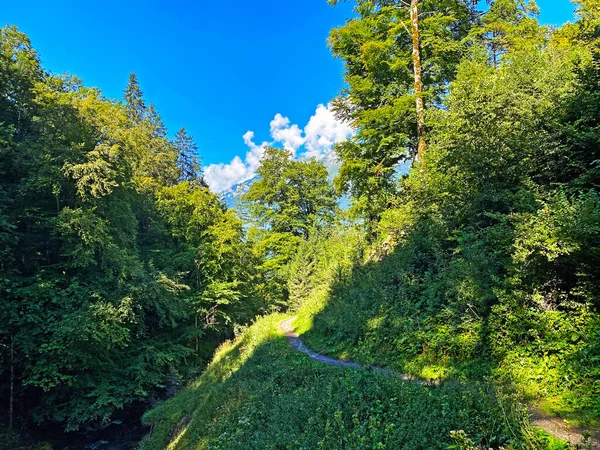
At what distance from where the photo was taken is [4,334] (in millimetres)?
13820

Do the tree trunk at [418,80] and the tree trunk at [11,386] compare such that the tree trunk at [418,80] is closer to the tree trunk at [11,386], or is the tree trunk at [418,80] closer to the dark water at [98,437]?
the dark water at [98,437]

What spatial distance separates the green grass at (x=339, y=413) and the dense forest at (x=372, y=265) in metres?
0.04

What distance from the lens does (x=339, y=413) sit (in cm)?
538

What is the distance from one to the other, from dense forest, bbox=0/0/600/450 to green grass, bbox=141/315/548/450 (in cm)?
4

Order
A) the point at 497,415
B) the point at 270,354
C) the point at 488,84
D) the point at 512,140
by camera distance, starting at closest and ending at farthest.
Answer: the point at 497,415
the point at 512,140
the point at 488,84
the point at 270,354

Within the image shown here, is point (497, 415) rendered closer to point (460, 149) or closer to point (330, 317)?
point (460, 149)

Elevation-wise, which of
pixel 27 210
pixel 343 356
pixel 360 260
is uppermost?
pixel 27 210

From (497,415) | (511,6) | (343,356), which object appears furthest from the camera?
(511,6)

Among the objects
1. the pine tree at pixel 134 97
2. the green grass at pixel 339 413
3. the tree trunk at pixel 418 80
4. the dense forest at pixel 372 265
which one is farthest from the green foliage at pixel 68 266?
the pine tree at pixel 134 97

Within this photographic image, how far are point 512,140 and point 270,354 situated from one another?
10.2 meters

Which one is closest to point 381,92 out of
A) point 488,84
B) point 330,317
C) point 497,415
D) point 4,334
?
point 488,84

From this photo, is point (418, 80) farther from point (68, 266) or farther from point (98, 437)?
point (98, 437)

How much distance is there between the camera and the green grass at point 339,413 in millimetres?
4137

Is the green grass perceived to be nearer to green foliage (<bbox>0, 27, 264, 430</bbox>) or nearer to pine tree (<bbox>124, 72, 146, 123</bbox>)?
green foliage (<bbox>0, 27, 264, 430</bbox>)
